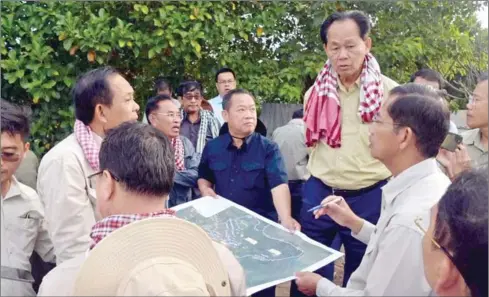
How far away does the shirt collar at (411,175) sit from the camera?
7.23 feet

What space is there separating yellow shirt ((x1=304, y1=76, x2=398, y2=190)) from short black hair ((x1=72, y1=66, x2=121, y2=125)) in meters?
1.34

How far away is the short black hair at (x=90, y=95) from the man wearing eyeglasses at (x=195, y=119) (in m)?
2.26

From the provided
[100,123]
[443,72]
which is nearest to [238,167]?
[100,123]

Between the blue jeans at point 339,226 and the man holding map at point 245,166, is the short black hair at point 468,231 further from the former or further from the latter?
the man holding map at point 245,166

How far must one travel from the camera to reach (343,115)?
3408 mm

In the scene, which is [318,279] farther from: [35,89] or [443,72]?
[443,72]

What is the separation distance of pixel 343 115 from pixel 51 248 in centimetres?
176

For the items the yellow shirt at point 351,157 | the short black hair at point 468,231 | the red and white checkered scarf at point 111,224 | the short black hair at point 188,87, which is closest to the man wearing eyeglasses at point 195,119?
the short black hair at point 188,87

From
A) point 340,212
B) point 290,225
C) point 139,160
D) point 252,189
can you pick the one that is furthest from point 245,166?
point 139,160

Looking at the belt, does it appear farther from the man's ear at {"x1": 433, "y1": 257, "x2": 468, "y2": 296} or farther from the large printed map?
the man's ear at {"x1": 433, "y1": 257, "x2": 468, "y2": 296}

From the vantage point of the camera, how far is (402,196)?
2.19 m

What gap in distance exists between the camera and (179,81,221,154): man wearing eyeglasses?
4992 millimetres

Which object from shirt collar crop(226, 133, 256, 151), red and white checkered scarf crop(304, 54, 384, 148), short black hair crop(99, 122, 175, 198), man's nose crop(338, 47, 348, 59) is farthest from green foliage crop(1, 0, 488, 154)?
short black hair crop(99, 122, 175, 198)

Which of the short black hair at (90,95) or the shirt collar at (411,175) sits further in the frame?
the short black hair at (90,95)
